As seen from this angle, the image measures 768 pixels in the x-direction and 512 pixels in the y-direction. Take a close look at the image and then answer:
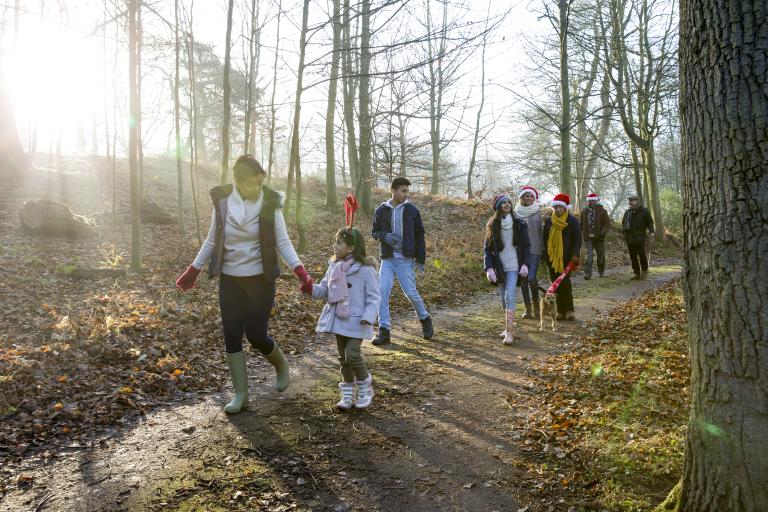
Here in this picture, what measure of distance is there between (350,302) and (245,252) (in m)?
1.07

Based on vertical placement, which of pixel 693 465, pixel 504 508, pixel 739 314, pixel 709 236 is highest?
pixel 709 236

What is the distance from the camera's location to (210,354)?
22.0ft

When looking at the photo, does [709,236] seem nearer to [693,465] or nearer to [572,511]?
[693,465]

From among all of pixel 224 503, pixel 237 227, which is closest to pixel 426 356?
pixel 237 227

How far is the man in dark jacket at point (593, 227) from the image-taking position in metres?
13.8

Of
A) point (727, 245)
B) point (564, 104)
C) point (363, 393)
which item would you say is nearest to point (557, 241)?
point (363, 393)

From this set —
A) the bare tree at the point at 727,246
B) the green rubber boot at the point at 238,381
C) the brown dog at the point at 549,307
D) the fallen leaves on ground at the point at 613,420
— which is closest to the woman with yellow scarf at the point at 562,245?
the brown dog at the point at 549,307

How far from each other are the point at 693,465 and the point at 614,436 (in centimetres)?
119

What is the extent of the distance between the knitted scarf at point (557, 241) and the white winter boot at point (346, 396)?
5374 millimetres

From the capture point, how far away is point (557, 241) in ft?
29.4

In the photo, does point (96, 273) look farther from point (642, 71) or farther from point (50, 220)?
point (642, 71)

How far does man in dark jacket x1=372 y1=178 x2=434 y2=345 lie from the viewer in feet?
24.3

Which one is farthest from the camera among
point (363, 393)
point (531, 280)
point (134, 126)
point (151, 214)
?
point (151, 214)

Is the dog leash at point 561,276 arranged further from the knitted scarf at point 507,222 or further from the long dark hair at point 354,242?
the long dark hair at point 354,242
